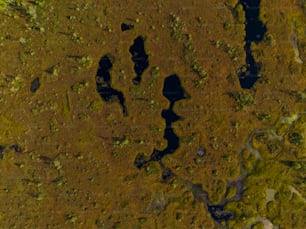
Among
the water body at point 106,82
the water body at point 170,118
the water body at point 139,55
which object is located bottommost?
the water body at point 170,118

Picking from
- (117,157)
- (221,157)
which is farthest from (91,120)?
(221,157)

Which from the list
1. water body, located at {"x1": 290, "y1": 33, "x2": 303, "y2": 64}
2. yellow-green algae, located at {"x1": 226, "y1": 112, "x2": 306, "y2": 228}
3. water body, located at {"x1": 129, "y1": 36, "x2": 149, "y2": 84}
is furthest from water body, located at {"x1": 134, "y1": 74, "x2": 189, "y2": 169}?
water body, located at {"x1": 290, "y1": 33, "x2": 303, "y2": 64}

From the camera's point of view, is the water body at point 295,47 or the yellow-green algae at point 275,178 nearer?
the yellow-green algae at point 275,178

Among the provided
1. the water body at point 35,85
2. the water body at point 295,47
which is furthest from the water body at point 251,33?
the water body at point 35,85

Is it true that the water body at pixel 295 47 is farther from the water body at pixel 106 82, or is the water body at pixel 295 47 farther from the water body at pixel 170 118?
the water body at pixel 106 82

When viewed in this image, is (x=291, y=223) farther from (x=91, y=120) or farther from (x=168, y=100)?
(x=91, y=120)

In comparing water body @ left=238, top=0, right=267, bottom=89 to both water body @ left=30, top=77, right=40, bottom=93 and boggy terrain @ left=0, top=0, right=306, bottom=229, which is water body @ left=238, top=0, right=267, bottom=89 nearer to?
boggy terrain @ left=0, top=0, right=306, bottom=229
